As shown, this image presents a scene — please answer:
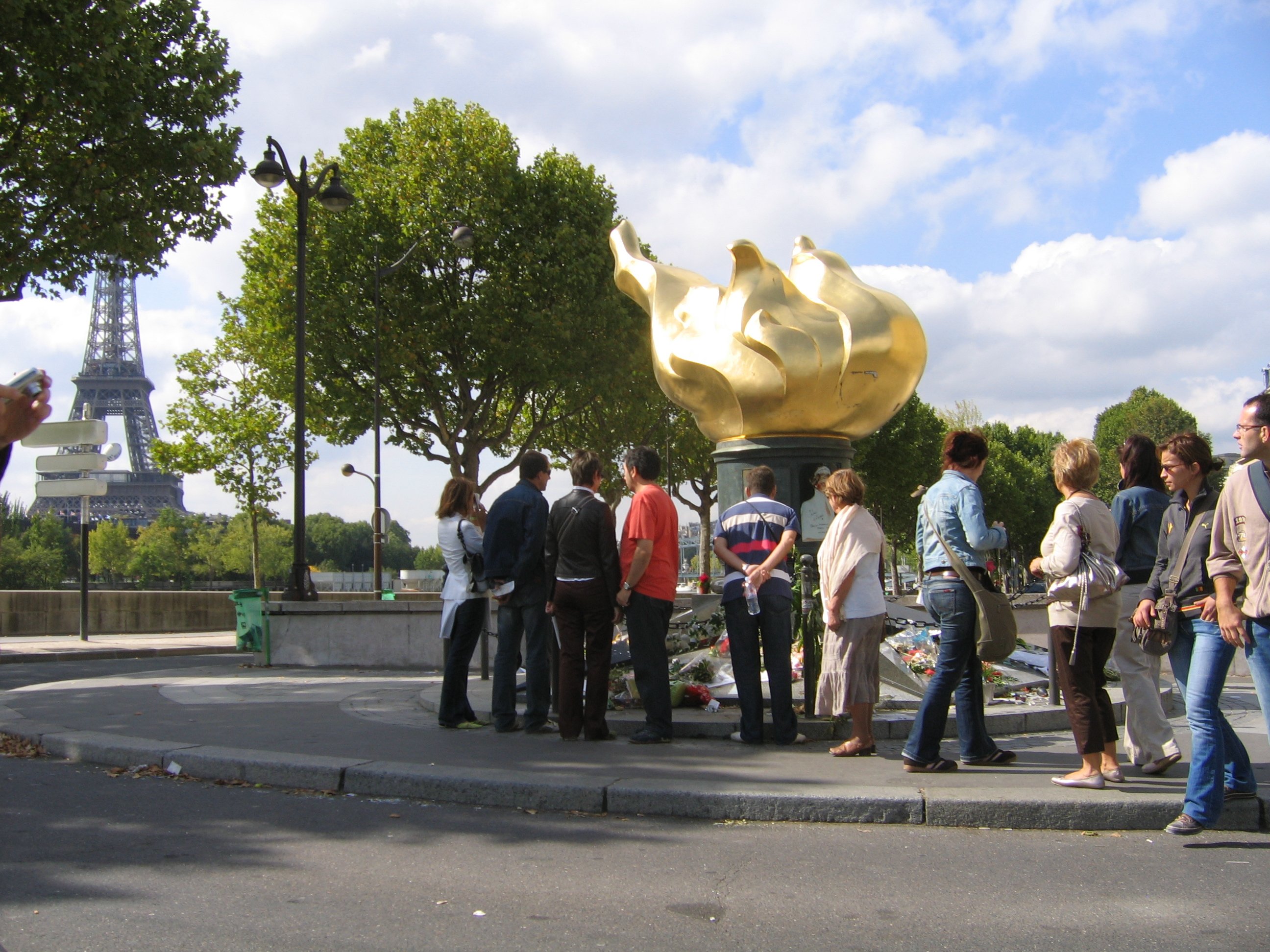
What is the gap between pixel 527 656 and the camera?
710 cm

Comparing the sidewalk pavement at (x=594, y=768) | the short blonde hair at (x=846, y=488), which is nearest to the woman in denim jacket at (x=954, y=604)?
the sidewalk pavement at (x=594, y=768)

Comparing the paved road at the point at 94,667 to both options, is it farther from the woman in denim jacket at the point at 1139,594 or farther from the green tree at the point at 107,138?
the woman in denim jacket at the point at 1139,594

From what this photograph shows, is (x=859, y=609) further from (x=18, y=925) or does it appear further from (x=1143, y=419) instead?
(x=1143, y=419)

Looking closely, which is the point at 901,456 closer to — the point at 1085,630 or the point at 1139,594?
the point at 1139,594

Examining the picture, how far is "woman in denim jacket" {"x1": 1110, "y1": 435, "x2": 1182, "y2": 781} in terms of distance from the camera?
217 inches

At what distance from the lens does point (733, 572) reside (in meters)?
6.58

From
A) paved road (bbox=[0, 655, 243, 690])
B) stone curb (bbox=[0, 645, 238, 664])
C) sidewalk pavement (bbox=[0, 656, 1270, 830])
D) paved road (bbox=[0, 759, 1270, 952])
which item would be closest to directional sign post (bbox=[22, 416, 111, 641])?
stone curb (bbox=[0, 645, 238, 664])

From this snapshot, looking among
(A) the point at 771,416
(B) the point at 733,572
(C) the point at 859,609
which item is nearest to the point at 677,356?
(A) the point at 771,416

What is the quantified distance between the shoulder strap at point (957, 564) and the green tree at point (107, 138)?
1145cm

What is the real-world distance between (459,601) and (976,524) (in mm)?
3586

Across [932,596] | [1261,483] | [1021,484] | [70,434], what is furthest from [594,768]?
[1021,484]

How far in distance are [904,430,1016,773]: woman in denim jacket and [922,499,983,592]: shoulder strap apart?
0.02 metres

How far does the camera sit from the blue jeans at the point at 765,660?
644 centimetres

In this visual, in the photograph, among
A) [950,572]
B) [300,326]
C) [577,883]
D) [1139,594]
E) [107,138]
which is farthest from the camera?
[300,326]
